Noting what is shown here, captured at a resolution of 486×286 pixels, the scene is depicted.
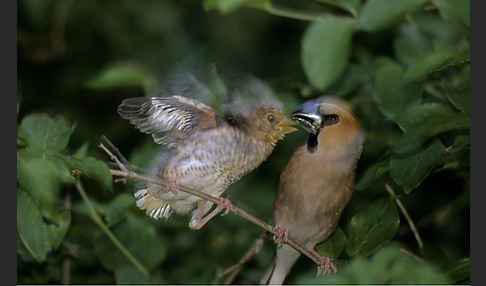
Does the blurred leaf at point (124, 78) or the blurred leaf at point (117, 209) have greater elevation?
the blurred leaf at point (124, 78)

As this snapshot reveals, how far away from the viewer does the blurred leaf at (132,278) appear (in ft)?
11.2

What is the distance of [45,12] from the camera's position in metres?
5.68

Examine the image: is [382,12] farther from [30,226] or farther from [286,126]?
[30,226]

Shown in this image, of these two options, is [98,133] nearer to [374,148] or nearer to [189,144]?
[374,148]

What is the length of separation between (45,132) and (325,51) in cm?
113

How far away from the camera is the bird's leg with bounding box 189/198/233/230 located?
8.25 feet

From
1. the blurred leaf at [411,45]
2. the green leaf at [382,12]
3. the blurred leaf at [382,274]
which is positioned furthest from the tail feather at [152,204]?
the blurred leaf at [411,45]

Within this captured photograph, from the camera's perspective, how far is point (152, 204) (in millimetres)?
2465

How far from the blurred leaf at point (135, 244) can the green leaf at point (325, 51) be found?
3.74 ft

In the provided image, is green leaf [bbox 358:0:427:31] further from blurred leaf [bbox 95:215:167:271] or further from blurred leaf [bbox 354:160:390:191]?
blurred leaf [bbox 95:215:167:271]

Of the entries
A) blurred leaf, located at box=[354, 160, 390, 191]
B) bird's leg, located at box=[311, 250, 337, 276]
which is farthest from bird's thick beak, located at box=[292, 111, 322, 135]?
bird's leg, located at box=[311, 250, 337, 276]

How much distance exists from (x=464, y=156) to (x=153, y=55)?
3370 mm

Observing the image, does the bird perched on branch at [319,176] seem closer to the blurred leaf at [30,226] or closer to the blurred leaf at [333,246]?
the blurred leaf at [333,246]

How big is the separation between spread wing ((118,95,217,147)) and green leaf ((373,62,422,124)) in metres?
1.27
